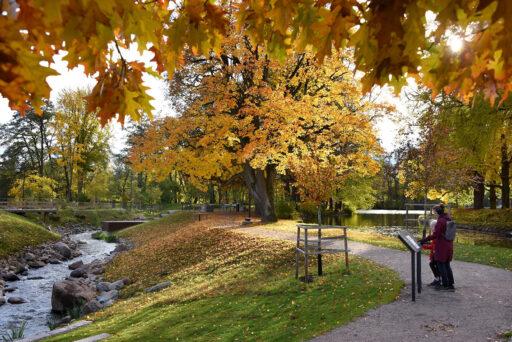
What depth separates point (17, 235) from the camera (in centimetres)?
2680

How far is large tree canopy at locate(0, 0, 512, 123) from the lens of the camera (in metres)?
2.28

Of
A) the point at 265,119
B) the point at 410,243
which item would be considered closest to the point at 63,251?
the point at 265,119

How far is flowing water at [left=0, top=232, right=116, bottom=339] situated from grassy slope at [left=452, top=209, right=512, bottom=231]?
81.7 ft

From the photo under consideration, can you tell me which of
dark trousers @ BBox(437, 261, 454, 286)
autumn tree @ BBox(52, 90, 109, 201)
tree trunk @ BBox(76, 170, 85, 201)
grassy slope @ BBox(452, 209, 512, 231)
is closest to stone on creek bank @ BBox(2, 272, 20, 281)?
dark trousers @ BBox(437, 261, 454, 286)

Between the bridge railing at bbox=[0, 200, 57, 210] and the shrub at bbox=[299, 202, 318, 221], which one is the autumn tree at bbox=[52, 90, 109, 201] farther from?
the shrub at bbox=[299, 202, 318, 221]

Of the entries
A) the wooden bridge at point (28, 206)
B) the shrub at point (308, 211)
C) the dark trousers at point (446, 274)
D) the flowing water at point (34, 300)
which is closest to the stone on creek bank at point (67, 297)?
the flowing water at point (34, 300)

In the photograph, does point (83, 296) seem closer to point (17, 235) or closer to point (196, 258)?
point (196, 258)

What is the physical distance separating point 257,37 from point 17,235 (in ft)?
90.3

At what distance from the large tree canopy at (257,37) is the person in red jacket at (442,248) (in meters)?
6.40

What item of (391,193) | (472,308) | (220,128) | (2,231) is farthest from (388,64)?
(391,193)

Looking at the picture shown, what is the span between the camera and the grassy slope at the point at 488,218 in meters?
28.7

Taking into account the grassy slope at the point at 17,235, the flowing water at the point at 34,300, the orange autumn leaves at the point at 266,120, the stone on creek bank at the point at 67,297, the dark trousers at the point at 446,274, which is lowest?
the flowing water at the point at 34,300

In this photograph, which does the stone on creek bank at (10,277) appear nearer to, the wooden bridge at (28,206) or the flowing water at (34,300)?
the flowing water at (34,300)

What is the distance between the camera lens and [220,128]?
20422 mm
